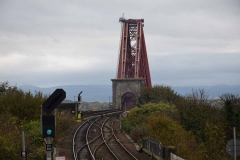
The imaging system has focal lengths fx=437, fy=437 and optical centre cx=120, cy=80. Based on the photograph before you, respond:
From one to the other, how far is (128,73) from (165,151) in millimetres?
71264

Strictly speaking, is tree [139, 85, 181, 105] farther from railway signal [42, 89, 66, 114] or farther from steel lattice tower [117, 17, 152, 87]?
railway signal [42, 89, 66, 114]

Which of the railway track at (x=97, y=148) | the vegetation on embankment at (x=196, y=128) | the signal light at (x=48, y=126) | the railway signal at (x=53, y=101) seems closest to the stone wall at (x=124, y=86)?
the vegetation on embankment at (x=196, y=128)

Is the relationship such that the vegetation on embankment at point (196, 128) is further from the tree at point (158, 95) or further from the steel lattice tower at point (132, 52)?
the steel lattice tower at point (132, 52)

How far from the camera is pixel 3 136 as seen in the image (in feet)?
68.5

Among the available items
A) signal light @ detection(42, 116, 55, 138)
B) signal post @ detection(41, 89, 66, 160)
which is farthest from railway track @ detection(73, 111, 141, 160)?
signal light @ detection(42, 116, 55, 138)

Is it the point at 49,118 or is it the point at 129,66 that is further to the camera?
the point at 129,66

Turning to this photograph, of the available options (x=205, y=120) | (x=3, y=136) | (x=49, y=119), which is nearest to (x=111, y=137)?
(x=205, y=120)

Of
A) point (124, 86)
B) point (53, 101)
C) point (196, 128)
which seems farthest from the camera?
point (124, 86)

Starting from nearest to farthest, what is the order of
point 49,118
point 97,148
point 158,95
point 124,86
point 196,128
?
point 49,118 < point 97,148 < point 196,128 < point 158,95 < point 124,86

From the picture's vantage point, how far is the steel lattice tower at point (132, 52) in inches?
3622

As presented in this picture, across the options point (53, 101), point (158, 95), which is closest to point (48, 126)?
point (53, 101)

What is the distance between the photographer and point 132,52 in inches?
3797

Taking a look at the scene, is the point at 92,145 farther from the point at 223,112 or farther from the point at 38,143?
the point at 223,112

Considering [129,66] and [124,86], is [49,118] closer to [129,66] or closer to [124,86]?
[124,86]
